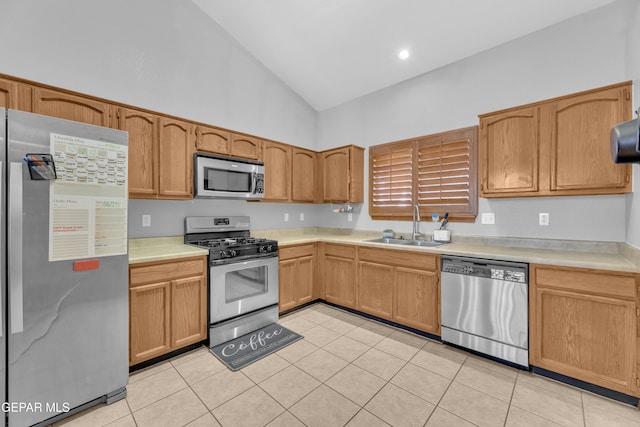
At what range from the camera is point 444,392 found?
1.98 metres

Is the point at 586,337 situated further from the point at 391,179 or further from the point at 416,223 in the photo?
the point at 391,179

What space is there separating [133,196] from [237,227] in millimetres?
1269

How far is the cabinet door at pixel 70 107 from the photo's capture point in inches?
82.1

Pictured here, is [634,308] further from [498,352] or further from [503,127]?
[503,127]

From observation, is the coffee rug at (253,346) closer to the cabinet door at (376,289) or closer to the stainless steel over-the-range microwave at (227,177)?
the cabinet door at (376,289)

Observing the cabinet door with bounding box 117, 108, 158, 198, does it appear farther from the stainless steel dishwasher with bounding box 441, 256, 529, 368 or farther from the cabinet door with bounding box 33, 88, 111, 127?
the stainless steel dishwasher with bounding box 441, 256, 529, 368

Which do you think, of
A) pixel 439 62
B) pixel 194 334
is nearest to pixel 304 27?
pixel 439 62

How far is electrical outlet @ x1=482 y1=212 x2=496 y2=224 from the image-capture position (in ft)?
9.52

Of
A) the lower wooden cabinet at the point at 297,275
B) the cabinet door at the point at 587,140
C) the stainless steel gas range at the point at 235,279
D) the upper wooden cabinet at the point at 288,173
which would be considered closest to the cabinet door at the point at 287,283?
the lower wooden cabinet at the point at 297,275

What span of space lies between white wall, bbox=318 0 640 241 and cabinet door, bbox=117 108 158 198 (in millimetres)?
2817

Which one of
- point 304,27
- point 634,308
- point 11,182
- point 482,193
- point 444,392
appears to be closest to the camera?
point 11,182

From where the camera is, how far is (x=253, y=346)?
2.64m

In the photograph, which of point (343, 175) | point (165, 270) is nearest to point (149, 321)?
point (165, 270)

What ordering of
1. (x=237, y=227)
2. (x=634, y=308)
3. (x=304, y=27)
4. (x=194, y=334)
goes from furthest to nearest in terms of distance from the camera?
(x=237, y=227), (x=304, y=27), (x=194, y=334), (x=634, y=308)
